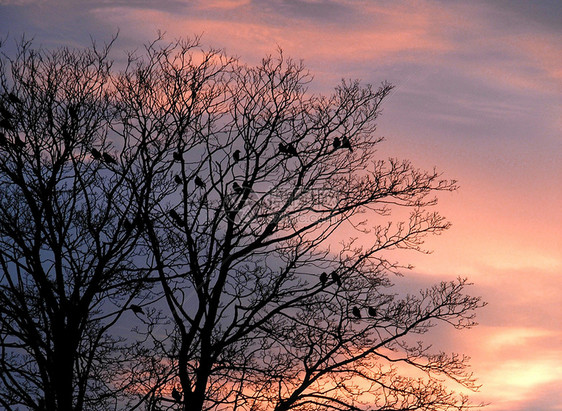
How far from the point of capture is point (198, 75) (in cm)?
1441

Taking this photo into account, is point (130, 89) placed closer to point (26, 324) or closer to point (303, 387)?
point (26, 324)

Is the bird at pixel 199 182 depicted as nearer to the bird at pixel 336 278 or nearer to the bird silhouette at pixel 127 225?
the bird silhouette at pixel 127 225

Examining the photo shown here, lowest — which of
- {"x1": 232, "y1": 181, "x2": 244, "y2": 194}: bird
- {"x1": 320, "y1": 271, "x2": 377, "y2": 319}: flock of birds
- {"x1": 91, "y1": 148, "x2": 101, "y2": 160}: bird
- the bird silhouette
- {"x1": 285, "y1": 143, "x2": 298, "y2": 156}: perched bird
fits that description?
{"x1": 320, "y1": 271, "x2": 377, "y2": 319}: flock of birds

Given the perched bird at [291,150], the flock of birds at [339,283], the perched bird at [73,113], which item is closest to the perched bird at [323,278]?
the flock of birds at [339,283]

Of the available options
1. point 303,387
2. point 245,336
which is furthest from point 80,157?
point 303,387

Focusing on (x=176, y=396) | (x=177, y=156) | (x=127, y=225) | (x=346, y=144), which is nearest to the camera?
(x=176, y=396)

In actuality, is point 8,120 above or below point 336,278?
above

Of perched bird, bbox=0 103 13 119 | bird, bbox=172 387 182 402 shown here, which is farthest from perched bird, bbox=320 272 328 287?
perched bird, bbox=0 103 13 119

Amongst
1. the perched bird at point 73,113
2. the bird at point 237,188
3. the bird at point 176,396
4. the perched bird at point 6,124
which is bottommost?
the bird at point 176,396

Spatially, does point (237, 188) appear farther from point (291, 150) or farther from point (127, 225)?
point (127, 225)

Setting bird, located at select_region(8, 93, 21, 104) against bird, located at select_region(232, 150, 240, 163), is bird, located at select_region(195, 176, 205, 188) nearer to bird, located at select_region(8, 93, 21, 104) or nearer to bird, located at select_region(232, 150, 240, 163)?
bird, located at select_region(232, 150, 240, 163)

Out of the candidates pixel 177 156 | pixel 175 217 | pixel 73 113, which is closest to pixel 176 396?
pixel 175 217

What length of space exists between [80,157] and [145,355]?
3958 mm

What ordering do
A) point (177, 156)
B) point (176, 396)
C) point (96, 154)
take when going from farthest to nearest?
point (177, 156), point (96, 154), point (176, 396)
